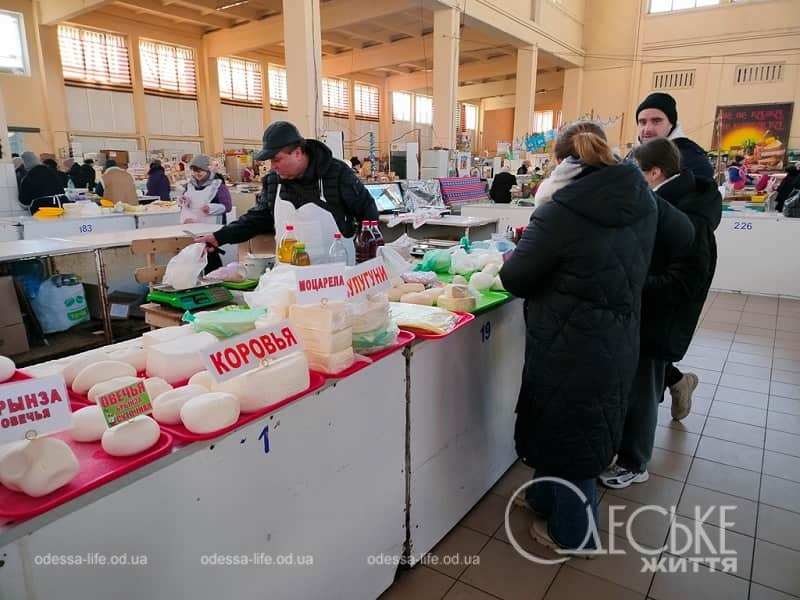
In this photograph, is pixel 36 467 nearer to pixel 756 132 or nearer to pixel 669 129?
pixel 669 129

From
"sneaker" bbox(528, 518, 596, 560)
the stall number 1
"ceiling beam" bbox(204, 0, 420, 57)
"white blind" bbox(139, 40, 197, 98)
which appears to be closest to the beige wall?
"ceiling beam" bbox(204, 0, 420, 57)

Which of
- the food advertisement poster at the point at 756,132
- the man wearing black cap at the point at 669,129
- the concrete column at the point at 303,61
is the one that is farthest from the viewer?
the food advertisement poster at the point at 756,132

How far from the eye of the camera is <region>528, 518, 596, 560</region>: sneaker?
1944mm

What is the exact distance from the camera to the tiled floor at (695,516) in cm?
180

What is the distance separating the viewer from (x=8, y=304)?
3.65 m

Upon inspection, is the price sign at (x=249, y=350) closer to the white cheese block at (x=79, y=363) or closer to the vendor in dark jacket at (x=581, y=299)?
the white cheese block at (x=79, y=363)

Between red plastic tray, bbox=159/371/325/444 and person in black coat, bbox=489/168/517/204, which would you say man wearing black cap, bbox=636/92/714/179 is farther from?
person in black coat, bbox=489/168/517/204

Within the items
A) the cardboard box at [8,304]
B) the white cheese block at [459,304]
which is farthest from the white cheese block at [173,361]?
the cardboard box at [8,304]

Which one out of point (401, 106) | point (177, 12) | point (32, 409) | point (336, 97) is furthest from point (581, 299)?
point (401, 106)

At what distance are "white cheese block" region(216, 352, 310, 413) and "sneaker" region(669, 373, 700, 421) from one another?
2.50 meters

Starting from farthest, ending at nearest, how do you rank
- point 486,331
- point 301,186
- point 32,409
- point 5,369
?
point 301,186
point 486,331
point 5,369
point 32,409

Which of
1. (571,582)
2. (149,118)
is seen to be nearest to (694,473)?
(571,582)

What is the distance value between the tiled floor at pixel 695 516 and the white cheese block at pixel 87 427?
1.16 m

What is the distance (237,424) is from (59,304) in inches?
151
